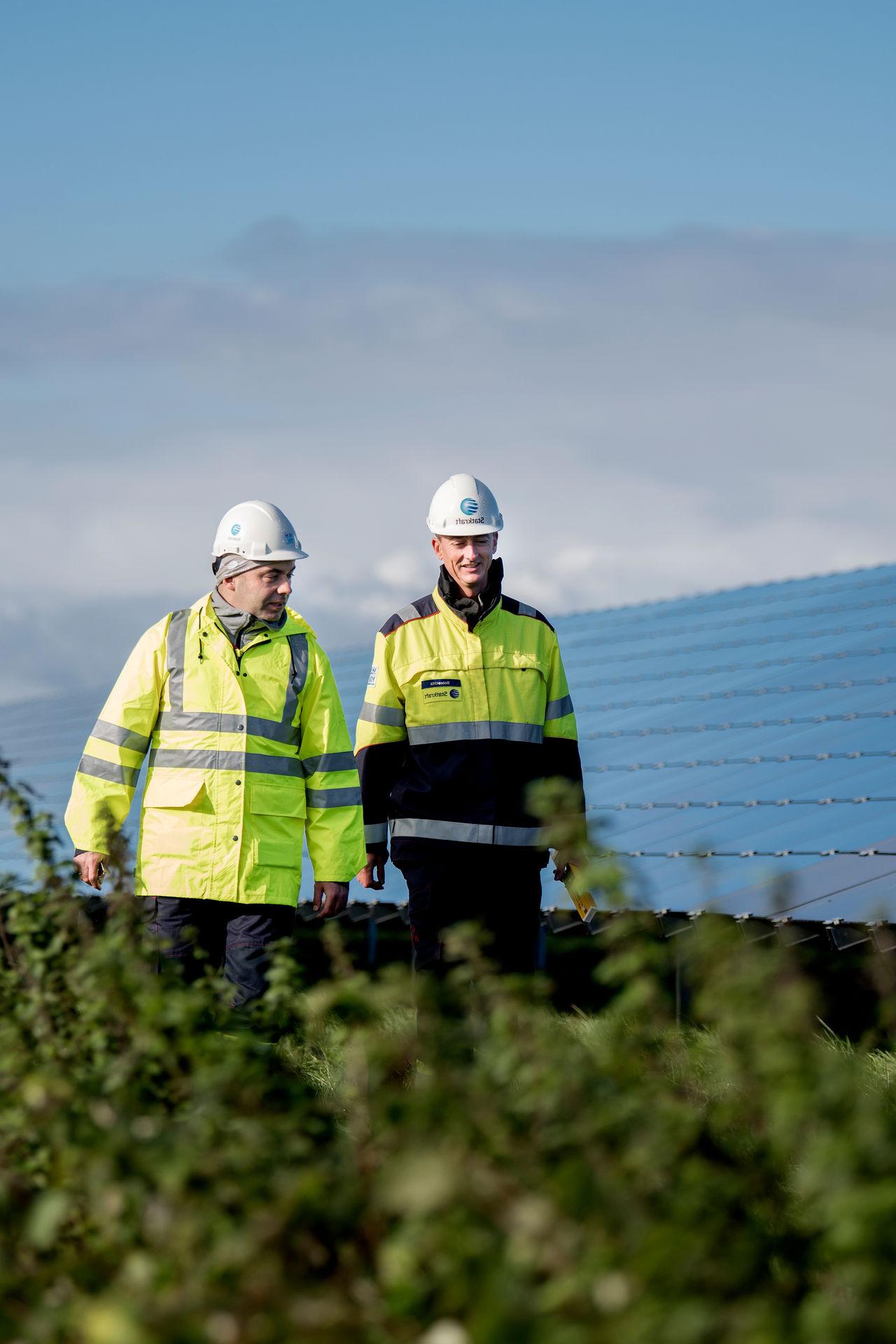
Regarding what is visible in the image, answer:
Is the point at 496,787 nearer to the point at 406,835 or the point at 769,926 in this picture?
the point at 406,835

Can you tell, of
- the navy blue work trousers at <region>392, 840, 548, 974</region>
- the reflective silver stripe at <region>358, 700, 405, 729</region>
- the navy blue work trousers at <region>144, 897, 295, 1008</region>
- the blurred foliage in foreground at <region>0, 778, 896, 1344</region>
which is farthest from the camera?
the reflective silver stripe at <region>358, 700, 405, 729</region>

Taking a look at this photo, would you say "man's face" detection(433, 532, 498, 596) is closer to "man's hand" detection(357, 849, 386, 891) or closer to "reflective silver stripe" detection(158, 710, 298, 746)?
"reflective silver stripe" detection(158, 710, 298, 746)

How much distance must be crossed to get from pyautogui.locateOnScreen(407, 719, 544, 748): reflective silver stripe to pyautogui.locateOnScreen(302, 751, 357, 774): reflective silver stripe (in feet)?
0.84

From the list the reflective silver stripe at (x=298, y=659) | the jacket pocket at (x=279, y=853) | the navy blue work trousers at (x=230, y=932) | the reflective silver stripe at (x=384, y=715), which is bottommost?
the navy blue work trousers at (x=230, y=932)

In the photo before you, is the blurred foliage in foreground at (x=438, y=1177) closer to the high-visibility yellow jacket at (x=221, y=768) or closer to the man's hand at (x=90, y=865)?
the man's hand at (x=90, y=865)

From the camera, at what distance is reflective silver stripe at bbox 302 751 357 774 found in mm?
6141

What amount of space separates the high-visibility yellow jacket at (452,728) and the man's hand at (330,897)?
0.94 ft

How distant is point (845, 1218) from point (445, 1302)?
52cm

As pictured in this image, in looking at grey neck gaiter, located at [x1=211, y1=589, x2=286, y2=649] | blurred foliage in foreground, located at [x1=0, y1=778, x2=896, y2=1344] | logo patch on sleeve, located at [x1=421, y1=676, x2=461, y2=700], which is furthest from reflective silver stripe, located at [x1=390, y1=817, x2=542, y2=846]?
blurred foliage in foreground, located at [x1=0, y1=778, x2=896, y2=1344]

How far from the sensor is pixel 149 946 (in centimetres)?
376

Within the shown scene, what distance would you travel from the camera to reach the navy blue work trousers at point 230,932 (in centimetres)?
582

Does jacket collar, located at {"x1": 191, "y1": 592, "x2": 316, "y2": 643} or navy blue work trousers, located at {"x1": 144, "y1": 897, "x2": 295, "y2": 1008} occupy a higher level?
jacket collar, located at {"x1": 191, "y1": 592, "x2": 316, "y2": 643}

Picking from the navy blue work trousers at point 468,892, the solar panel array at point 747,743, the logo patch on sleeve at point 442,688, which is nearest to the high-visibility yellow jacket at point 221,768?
the navy blue work trousers at point 468,892

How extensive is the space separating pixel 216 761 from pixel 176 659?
411 mm
